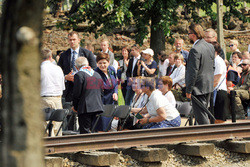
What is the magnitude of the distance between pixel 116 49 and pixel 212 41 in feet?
62.1

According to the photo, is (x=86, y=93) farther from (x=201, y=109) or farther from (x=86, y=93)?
(x=201, y=109)

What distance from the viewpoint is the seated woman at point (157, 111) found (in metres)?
7.82

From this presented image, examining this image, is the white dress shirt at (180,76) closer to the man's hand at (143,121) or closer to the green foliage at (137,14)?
the man's hand at (143,121)

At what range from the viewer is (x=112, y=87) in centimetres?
972

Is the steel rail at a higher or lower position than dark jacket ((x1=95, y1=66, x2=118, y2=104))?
lower

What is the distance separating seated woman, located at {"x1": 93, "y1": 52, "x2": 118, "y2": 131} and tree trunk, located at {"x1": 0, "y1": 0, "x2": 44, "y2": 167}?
6959mm

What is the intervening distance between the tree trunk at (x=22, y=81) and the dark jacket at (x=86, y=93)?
5.94 meters

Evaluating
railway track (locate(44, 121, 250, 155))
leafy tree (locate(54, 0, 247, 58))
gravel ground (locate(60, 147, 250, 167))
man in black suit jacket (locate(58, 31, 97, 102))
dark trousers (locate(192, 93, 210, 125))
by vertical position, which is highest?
leafy tree (locate(54, 0, 247, 58))

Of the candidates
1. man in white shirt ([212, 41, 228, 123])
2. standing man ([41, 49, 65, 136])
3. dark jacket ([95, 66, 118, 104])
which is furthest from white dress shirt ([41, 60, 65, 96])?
man in white shirt ([212, 41, 228, 123])

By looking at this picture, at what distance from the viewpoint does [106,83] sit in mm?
9570

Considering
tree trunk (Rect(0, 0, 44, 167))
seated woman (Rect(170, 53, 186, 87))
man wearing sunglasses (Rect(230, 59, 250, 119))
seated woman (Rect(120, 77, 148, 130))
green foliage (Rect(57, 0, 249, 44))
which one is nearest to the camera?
tree trunk (Rect(0, 0, 44, 167))

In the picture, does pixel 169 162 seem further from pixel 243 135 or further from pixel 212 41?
pixel 212 41

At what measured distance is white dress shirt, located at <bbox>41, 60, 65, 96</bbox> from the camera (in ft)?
28.9

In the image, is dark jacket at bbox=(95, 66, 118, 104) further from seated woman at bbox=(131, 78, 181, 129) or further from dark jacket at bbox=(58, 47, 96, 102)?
seated woman at bbox=(131, 78, 181, 129)
